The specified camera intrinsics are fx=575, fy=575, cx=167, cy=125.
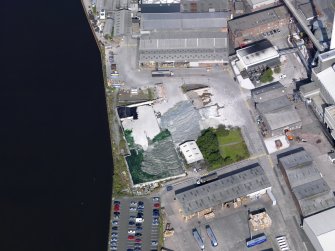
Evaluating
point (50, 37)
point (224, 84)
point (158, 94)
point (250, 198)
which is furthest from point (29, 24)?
point (250, 198)

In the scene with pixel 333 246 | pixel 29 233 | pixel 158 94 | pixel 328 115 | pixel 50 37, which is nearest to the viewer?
pixel 333 246

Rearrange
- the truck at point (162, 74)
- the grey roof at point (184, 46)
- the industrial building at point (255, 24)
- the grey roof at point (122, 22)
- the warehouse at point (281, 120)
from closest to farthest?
the warehouse at point (281, 120)
the truck at point (162, 74)
the grey roof at point (184, 46)
the industrial building at point (255, 24)
the grey roof at point (122, 22)

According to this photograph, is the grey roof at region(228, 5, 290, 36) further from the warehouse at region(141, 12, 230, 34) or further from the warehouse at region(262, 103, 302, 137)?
the warehouse at region(262, 103, 302, 137)

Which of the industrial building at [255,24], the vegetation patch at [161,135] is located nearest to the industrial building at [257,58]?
the industrial building at [255,24]

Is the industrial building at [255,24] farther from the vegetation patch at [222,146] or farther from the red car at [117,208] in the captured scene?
the red car at [117,208]

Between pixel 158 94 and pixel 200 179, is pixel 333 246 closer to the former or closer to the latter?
pixel 200 179

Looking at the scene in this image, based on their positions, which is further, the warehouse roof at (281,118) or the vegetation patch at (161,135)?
the vegetation patch at (161,135)
